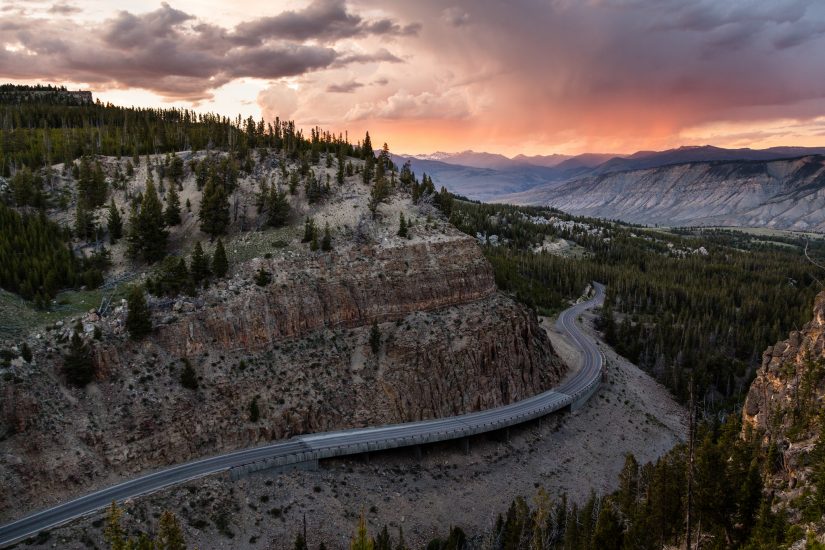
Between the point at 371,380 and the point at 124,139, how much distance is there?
88.9 meters

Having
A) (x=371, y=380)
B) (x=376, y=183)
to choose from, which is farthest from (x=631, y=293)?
(x=371, y=380)

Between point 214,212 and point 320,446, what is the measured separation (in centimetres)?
4044

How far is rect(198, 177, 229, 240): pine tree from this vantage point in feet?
267

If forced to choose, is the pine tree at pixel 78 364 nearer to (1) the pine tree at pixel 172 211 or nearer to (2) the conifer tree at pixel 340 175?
(1) the pine tree at pixel 172 211

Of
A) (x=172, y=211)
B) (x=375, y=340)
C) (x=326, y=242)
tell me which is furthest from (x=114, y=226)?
(x=375, y=340)

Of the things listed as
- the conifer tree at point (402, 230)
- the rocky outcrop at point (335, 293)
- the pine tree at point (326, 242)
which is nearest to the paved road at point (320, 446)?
the rocky outcrop at point (335, 293)

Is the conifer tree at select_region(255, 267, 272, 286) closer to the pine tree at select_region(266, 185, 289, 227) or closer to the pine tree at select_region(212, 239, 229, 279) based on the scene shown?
the pine tree at select_region(212, 239, 229, 279)

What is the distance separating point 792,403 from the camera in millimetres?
38000

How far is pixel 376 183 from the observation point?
93250mm

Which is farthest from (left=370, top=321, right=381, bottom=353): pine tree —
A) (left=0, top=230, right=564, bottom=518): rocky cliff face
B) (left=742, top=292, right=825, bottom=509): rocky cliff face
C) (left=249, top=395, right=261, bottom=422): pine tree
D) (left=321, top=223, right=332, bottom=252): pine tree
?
(left=742, top=292, right=825, bottom=509): rocky cliff face

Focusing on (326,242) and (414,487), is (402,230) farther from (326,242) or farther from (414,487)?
(414,487)

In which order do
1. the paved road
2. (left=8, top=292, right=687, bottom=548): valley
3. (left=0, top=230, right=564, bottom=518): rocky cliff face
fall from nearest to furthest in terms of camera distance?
the paved road < (left=8, top=292, right=687, bottom=548): valley < (left=0, top=230, right=564, bottom=518): rocky cliff face

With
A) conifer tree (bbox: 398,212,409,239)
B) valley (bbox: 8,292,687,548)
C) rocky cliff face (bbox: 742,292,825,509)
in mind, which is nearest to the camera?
rocky cliff face (bbox: 742,292,825,509)

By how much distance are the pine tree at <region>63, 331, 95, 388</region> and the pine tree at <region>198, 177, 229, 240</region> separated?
28.1m
